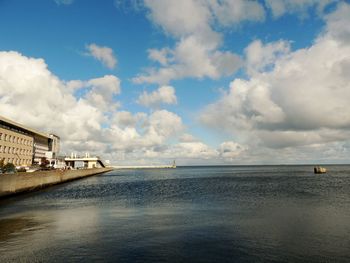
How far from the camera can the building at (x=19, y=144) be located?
105438 millimetres

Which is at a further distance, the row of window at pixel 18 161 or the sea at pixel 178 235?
the row of window at pixel 18 161

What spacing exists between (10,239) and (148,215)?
15.1 meters

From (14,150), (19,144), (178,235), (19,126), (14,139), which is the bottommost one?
(178,235)

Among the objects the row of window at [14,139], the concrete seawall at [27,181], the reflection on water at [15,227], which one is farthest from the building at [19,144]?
the reflection on water at [15,227]

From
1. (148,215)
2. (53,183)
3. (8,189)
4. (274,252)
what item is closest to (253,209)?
(148,215)

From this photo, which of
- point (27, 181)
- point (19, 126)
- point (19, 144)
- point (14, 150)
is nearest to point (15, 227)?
point (27, 181)

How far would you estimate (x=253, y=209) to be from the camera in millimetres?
41062

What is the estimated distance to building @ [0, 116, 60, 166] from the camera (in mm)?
105438

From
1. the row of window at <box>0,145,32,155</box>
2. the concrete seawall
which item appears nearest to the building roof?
the row of window at <box>0,145,32,155</box>

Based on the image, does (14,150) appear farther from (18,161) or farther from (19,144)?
(19,144)

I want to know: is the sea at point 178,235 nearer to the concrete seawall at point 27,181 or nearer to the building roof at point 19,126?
the concrete seawall at point 27,181

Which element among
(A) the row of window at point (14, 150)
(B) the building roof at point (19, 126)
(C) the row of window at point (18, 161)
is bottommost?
(C) the row of window at point (18, 161)

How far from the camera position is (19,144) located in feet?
399

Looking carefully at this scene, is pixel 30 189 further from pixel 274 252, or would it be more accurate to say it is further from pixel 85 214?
pixel 274 252
